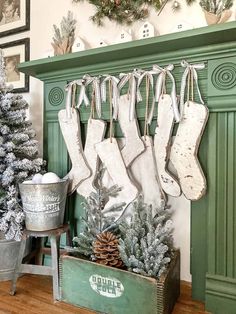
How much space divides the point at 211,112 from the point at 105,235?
0.75 meters

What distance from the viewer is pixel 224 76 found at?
4.03ft

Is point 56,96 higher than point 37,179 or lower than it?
higher

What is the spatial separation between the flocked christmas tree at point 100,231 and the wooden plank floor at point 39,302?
0.26 m

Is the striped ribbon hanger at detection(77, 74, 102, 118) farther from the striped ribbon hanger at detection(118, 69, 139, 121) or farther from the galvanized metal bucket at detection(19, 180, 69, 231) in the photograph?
the galvanized metal bucket at detection(19, 180, 69, 231)

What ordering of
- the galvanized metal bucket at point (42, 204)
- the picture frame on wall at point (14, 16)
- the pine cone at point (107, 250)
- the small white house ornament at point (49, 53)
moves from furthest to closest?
the picture frame on wall at point (14, 16) → the small white house ornament at point (49, 53) → the galvanized metal bucket at point (42, 204) → the pine cone at point (107, 250)

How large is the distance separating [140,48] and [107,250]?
0.95 meters

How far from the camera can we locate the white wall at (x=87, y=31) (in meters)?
1.45

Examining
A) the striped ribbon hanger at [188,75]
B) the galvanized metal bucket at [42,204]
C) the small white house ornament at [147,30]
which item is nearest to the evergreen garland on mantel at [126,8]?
the small white house ornament at [147,30]

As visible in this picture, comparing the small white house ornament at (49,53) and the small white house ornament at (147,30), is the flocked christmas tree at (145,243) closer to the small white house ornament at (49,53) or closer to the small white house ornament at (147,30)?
the small white house ornament at (147,30)

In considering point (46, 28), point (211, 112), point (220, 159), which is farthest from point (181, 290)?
point (46, 28)

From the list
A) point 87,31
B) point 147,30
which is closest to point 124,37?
point 147,30

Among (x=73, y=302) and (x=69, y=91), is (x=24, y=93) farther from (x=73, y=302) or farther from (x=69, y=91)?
(x=73, y=302)

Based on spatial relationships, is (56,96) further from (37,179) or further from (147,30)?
(147,30)

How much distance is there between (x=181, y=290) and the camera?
1448 millimetres
